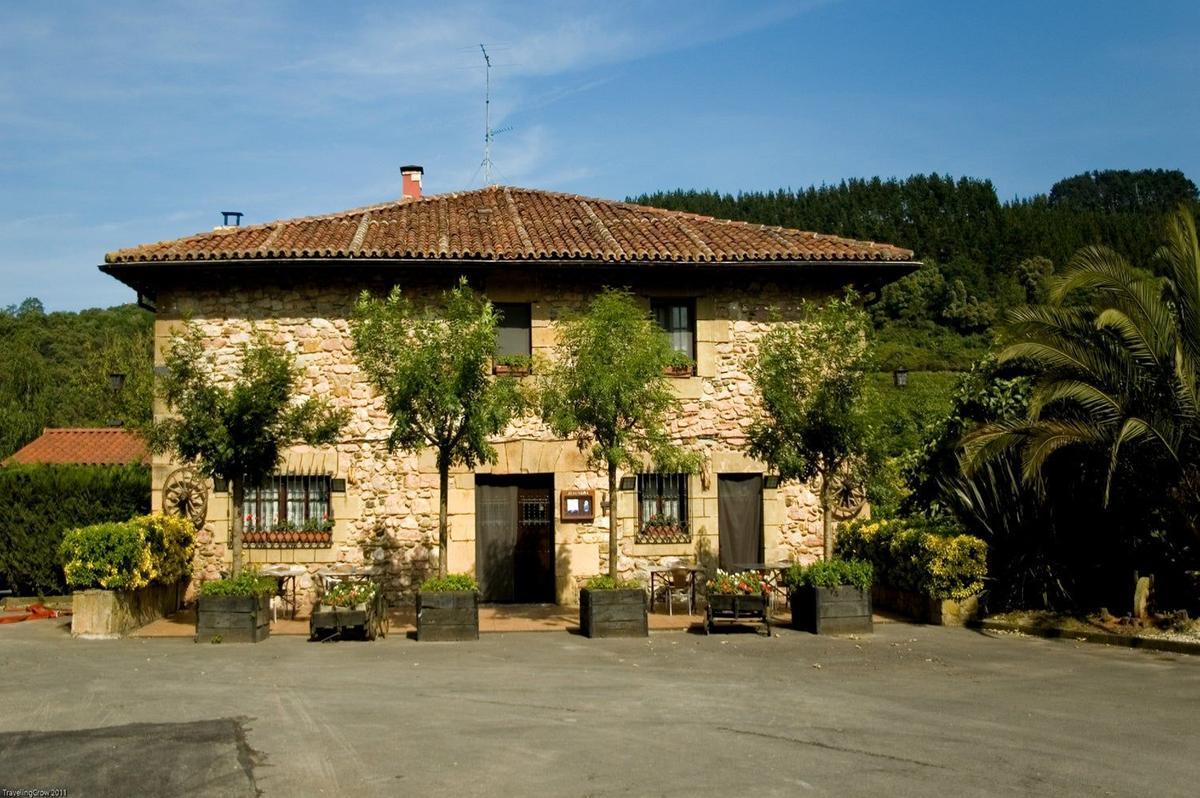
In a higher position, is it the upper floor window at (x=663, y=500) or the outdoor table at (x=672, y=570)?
the upper floor window at (x=663, y=500)

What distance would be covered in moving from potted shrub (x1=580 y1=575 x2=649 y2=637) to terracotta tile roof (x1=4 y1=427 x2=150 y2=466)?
1932cm

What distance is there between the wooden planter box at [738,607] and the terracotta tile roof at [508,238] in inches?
190

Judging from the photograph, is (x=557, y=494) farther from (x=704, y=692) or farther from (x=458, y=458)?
(x=704, y=692)

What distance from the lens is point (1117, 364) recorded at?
1293cm

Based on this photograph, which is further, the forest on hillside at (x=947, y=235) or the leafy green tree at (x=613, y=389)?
the forest on hillside at (x=947, y=235)

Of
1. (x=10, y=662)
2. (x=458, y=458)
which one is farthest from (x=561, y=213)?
(x=10, y=662)

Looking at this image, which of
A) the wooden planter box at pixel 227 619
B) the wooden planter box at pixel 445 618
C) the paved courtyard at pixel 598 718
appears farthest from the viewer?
the wooden planter box at pixel 445 618

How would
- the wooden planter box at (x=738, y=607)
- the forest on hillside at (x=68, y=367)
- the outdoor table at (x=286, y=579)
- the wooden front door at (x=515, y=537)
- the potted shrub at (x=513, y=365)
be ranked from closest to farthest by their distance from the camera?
the wooden planter box at (x=738, y=607) < the potted shrub at (x=513, y=365) < the outdoor table at (x=286, y=579) < the wooden front door at (x=515, y=537) < the forest on hillside at (x=68, y=367)

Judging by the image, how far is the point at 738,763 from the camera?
684 cm

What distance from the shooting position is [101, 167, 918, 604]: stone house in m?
15.3

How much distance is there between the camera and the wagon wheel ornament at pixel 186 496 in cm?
1529

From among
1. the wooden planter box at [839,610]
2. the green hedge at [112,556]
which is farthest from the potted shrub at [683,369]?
the green hedge at [112,556]

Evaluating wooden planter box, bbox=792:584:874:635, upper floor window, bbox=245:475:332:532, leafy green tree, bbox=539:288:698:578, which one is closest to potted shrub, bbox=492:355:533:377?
leafy green tree, bbox=539:288:698:578

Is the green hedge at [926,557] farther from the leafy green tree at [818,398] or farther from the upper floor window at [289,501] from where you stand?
the upper floor window at [289,501]
